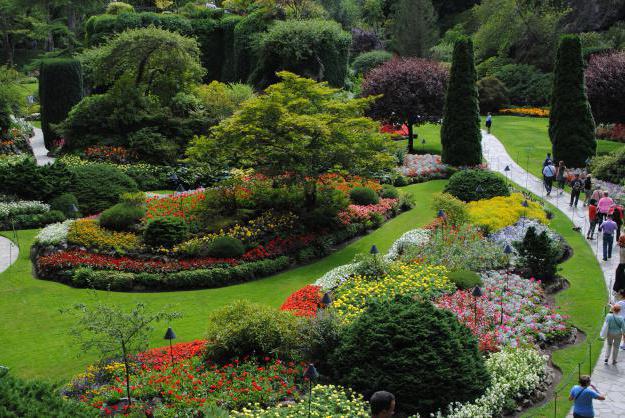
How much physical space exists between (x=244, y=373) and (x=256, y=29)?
1391 inches

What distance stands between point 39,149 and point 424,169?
1953 centimetres

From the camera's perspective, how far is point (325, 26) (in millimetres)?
41125

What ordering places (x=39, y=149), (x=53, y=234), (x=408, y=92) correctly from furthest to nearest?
(x=39, y=149) → (x=408, y=92) → (x=53, y=234)

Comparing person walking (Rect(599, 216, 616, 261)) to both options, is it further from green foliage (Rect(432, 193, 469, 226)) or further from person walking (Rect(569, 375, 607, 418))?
person walking (Rect(569, 375, 607, 418))

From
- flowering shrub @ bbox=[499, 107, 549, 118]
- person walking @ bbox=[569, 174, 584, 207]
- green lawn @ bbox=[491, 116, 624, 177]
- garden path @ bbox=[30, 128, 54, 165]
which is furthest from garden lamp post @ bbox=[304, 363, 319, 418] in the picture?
flowering shrub @ bbox=[499, 107, 549, 118]

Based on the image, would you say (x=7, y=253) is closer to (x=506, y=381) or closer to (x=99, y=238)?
(x=99, y=238)

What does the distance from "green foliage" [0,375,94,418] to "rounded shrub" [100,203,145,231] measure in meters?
12.6

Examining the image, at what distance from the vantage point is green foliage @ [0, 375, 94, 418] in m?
7.02

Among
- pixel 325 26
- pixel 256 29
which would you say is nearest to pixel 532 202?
pixel 325 26

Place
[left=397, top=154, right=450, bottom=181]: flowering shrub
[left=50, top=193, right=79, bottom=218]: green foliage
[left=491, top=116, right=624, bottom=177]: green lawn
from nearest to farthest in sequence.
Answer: [left=50, top=193, right=79, bottom=218]: green foliage, [left=397, top=154, right=450, bottom=181]: flowering shrub, [left=491, top=116, right=624, bottom=177]: green lawn

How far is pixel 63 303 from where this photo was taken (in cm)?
1655

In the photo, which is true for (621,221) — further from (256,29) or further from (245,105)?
(256,29)

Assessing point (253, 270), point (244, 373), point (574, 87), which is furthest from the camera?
point (574, 87)

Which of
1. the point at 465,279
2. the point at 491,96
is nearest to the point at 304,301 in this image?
the point at 465,279
